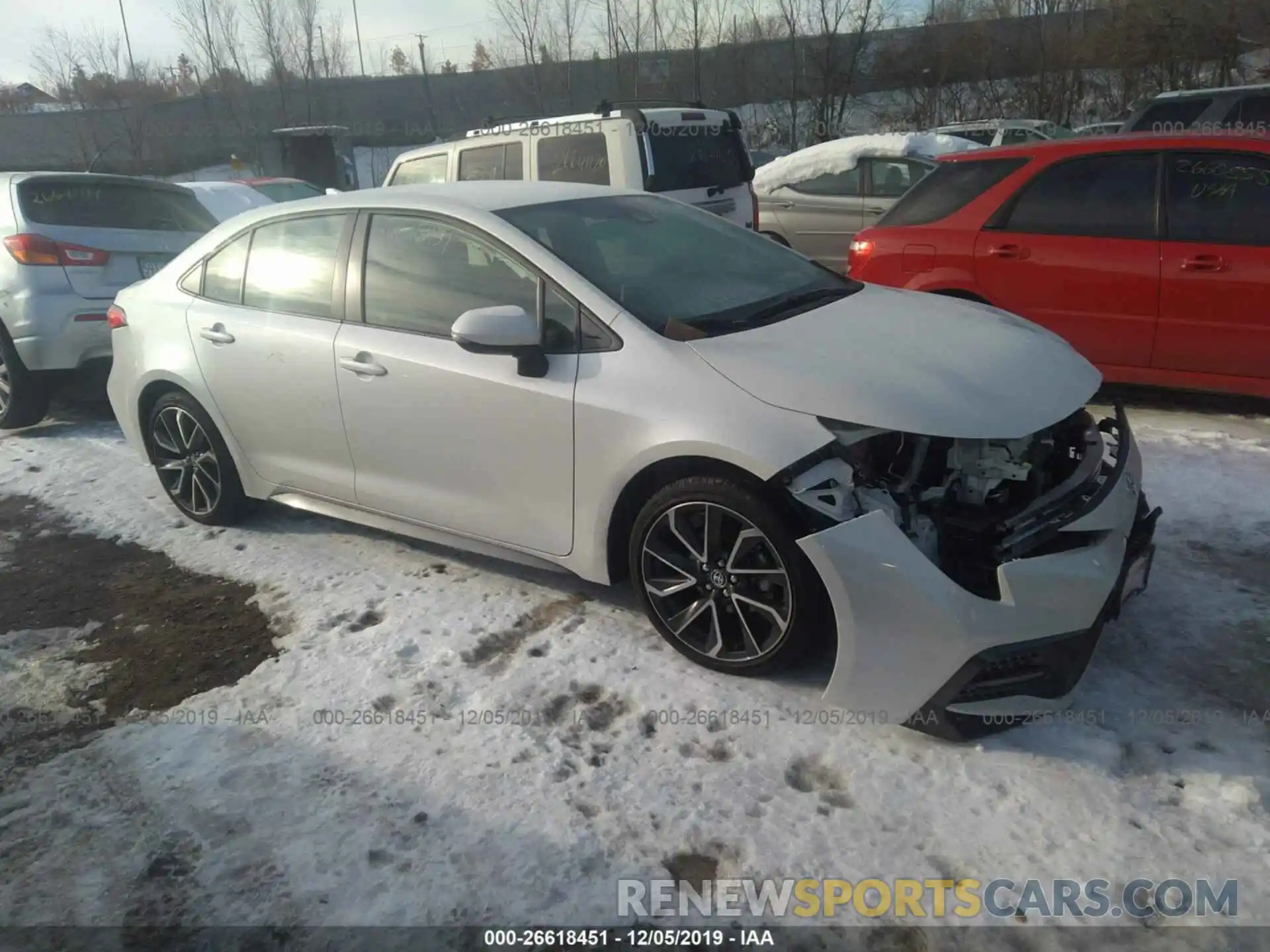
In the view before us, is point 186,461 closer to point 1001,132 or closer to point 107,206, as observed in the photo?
point 107,206

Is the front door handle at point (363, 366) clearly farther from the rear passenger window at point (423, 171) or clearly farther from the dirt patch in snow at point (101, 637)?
the rear passenger window at point (423, 171)

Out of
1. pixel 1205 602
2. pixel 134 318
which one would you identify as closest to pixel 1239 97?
pixel 1205 602

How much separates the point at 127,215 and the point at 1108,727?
22.8 feet

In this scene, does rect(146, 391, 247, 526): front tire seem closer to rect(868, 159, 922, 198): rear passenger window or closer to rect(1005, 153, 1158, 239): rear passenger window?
rect(1005, 153, 1158, 239): rear passenger window

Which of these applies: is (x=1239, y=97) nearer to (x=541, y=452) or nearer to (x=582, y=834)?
(x=541, y=452)

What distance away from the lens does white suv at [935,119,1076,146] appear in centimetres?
1491

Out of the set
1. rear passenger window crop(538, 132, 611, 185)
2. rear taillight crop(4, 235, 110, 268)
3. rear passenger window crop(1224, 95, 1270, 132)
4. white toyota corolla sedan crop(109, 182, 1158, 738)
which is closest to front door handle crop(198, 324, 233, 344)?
white toyota corolla sedan crop(109, 182, 1158, 738)

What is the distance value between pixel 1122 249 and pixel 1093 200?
377 mm

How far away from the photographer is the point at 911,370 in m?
2.95

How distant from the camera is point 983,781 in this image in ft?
8.50

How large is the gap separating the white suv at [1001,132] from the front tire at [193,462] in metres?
13.4

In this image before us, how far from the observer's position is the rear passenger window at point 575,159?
7.43 metres

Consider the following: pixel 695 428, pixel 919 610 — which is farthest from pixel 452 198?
pixel 919 610

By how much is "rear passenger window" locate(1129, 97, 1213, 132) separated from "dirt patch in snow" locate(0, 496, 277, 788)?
9.53 meters
